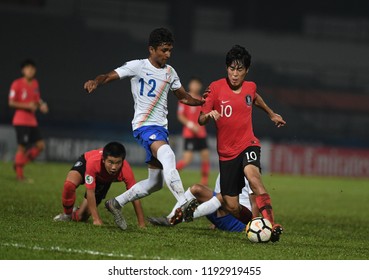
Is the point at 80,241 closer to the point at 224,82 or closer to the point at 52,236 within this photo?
the point at 52,236

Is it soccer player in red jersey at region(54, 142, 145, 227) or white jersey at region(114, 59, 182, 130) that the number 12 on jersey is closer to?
white jersey at region(114, 59, 182, 130)

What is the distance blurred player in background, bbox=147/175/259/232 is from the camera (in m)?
10.6

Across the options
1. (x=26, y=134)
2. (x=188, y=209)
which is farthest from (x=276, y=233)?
(x=26, y=134)

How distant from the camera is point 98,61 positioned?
111 feet

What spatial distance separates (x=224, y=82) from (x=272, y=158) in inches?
700

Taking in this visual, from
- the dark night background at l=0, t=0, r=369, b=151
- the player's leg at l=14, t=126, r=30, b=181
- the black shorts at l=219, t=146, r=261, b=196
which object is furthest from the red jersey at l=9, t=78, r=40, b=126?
the dark night background at l=0, t=0, r=369, b=151

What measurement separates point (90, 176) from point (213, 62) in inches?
1000

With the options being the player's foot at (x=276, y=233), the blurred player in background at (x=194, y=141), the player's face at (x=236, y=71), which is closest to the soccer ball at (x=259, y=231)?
the player's foot at (x=276, y=233)

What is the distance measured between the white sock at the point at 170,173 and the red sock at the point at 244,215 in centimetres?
100

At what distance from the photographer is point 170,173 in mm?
9680

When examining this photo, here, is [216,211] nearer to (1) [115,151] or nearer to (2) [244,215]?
(2) [244,215]

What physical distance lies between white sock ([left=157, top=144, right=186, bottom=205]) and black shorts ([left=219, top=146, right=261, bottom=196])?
543mm

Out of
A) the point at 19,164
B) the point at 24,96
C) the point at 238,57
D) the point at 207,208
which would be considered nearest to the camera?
the point at 238,57

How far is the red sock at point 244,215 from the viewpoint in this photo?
33.9ft
